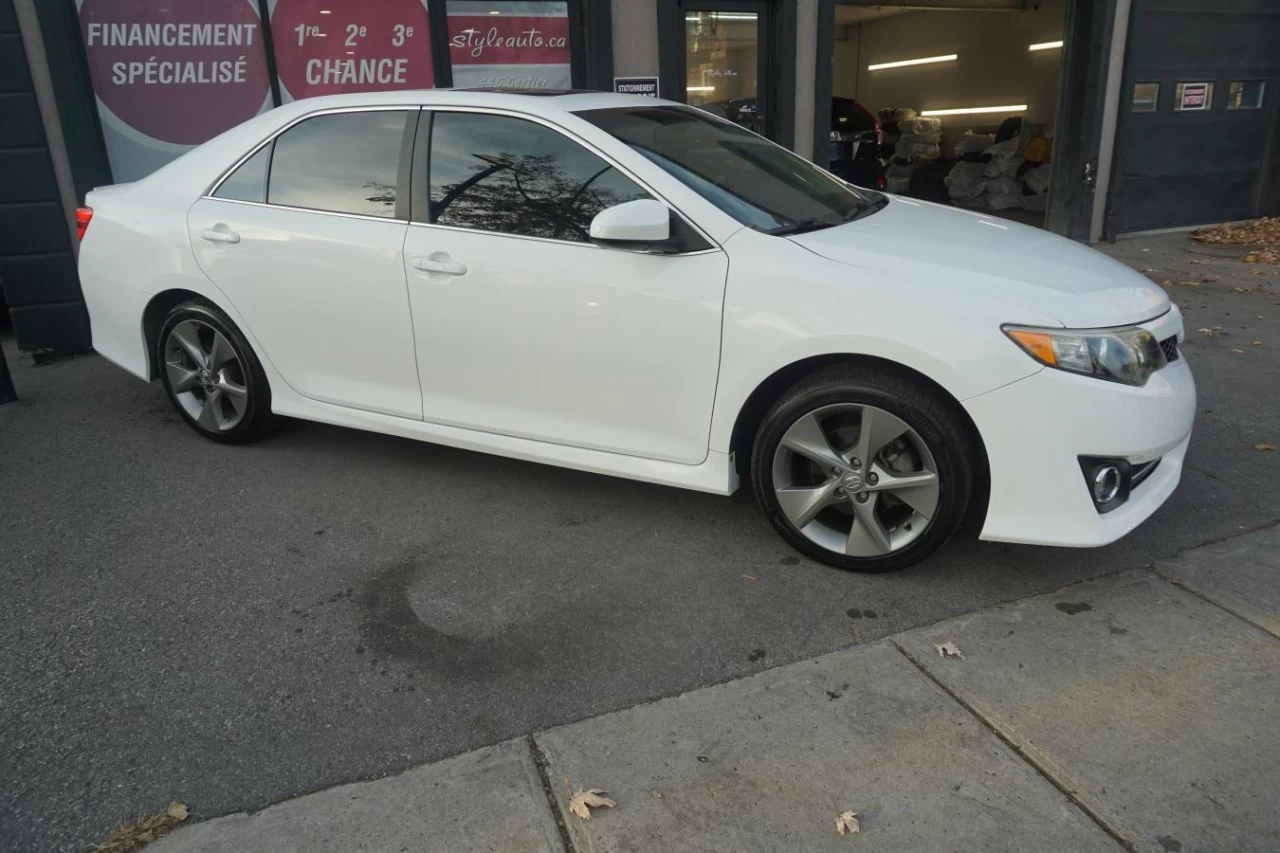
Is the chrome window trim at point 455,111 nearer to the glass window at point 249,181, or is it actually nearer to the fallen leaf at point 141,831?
the glass window at point 249,181

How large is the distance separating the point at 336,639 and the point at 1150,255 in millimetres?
9019

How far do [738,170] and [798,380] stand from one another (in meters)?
1.02

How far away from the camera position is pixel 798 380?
10.9 feet

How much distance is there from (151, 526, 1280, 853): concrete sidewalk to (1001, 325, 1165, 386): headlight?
0.82 metres

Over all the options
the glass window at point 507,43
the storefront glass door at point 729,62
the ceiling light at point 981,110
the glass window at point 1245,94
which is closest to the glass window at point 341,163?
the glass window at point 507,43

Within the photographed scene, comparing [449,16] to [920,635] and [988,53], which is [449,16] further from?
[988,53]

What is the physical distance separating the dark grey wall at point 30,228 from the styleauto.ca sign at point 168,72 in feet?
1.50

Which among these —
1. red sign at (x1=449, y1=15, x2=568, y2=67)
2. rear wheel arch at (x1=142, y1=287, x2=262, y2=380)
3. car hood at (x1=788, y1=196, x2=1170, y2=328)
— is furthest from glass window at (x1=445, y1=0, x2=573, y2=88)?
car hood at (x1=788, y1=196, x2=1170, y2=328)

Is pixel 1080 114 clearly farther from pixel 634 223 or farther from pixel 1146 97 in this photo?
pixel 634 223

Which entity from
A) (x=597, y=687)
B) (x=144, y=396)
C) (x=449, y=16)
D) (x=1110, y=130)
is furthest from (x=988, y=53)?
(x=597, y=687)

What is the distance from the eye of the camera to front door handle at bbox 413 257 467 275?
367 centimetres

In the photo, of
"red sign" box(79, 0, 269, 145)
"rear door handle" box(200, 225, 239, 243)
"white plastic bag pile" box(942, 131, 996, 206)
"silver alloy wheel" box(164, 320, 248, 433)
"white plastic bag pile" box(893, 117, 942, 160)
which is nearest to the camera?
"rear door handle" box(200, 225, 239, 243)

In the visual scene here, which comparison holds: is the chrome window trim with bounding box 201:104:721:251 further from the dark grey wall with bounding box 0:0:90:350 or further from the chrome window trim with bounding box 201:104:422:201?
the dark grey wall with bounding box 0:0:90:350

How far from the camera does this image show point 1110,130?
31.8 feet
